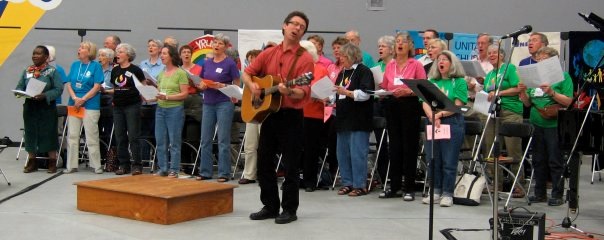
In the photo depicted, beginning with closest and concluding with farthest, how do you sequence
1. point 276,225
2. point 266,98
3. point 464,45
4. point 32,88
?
1. point 266,98
2. point 276,225
3. point 32,88
4. point 464,45

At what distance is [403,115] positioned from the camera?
764 cm

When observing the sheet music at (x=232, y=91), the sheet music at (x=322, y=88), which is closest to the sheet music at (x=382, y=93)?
the sheet music at (x=322, y=88)

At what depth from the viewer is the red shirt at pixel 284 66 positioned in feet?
20.3

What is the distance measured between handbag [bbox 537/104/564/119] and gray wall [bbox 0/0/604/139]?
5.00 meters

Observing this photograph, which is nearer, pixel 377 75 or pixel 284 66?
pixel 284 66

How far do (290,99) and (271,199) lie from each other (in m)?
0.90

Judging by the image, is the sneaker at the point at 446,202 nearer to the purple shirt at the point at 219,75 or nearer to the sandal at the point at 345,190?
the sandal at the point at 345,190

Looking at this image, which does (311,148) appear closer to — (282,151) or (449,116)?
(449,116)

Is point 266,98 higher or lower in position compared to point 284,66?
lower

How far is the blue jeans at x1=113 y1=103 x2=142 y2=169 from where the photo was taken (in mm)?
9219

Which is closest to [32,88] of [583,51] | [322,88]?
[322,88]

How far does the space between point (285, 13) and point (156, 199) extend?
676cm

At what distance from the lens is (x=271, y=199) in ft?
21.0

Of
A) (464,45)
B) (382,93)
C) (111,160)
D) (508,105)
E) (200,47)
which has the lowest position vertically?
(111,160)
